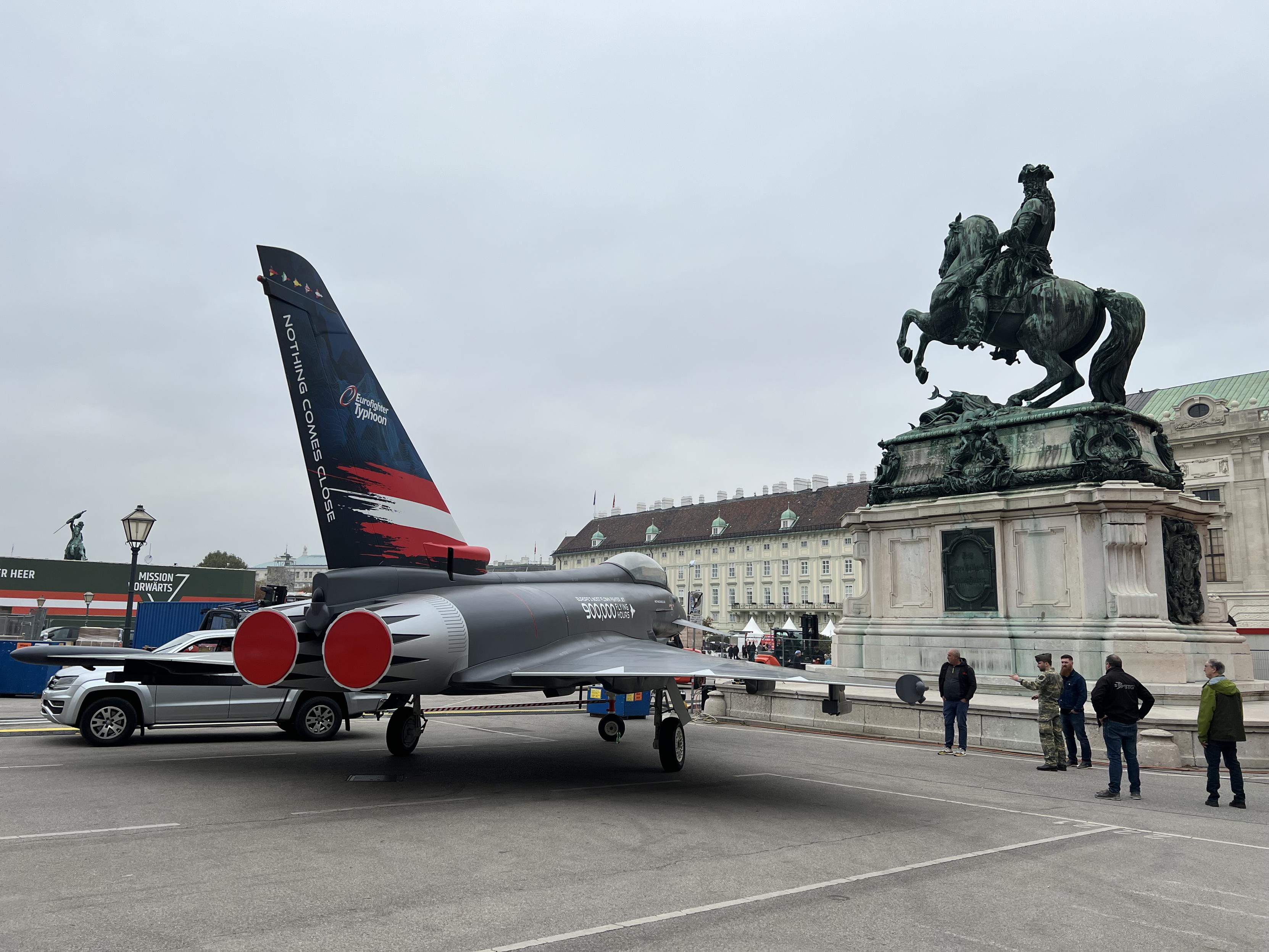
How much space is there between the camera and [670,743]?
40.4 feet

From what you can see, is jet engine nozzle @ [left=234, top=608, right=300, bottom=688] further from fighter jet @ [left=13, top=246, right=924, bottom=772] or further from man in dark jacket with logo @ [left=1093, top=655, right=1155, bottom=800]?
man in dark jacket with logo @ [left=1093, top=655, right=1155, bottom=800]

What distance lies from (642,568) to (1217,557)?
51.7 meters

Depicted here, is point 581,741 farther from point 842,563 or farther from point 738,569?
point 738,569

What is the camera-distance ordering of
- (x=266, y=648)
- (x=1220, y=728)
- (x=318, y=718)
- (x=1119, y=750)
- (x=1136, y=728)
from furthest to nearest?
(x=318, y=718) → (x=1136, y=728) → (x=1119, y=750) → (x=1220, y=728) → (x=266, y=648)

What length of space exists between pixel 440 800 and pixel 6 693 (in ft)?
67.4

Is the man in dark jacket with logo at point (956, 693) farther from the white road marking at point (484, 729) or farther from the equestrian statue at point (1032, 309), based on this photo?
the equestrian statue at point (1032, 309)

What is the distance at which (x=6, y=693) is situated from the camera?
23875 mm

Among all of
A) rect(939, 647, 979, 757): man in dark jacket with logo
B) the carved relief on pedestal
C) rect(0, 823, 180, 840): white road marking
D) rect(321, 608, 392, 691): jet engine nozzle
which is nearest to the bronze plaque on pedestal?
the carved relief on pedestal

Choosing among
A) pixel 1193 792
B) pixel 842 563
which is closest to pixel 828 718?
pixel 1193 792

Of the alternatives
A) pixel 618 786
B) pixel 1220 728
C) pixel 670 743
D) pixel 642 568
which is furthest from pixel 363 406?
pixel 1220 728

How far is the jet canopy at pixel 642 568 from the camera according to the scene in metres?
15.8

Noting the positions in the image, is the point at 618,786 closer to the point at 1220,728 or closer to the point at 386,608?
the point at 386,608

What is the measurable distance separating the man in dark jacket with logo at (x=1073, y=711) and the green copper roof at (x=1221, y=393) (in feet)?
169

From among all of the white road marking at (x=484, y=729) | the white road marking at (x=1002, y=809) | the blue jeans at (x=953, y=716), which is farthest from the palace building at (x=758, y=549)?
the white road marking at (x=1002, y=809)
